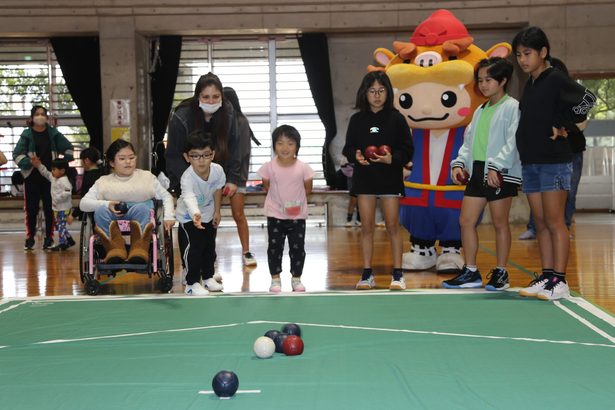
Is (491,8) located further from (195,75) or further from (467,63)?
(467,63)

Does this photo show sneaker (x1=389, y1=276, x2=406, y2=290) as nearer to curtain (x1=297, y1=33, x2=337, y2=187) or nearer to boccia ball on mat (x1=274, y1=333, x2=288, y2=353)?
boccia ball on mat (x1=274, y1=333, x2=288, y2=353)

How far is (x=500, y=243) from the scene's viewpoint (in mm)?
4723

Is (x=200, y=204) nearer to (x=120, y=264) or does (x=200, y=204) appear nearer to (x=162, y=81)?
(x=120, y=264)

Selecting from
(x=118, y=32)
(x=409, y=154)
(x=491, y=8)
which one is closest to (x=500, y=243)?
(x=409, y=154)

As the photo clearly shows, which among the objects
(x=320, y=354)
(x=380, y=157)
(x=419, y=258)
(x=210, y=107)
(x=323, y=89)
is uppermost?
(x=323, y=89)

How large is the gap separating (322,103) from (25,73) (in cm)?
439

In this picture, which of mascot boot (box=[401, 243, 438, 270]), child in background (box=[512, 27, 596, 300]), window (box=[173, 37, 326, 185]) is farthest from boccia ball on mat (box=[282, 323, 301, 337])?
window (box=[173, 37, 326, 185])

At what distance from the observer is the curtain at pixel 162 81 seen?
459 inches

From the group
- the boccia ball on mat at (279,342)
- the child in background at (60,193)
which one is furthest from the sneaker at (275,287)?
the child in background at (60,193)

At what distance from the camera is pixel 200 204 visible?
4793mm

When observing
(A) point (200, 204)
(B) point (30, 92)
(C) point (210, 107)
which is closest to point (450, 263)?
(A) point (200, 204)

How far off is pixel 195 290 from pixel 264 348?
5.89ft

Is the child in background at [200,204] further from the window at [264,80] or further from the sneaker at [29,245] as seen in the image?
the window at [264,80]

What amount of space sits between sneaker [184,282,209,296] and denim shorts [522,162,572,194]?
189 centimetres
